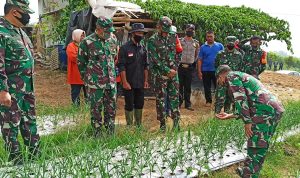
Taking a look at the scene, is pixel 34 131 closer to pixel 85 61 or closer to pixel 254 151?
pixel 85 61

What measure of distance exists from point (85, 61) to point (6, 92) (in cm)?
150

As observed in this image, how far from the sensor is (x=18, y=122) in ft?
11.1

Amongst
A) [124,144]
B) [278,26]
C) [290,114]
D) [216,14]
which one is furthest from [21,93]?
[278,26]

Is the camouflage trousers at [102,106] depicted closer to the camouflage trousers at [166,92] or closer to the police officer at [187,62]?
the camouflage trousers at [166,92]

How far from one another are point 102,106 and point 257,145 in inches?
81.1

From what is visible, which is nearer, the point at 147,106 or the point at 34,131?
the point at 34,131

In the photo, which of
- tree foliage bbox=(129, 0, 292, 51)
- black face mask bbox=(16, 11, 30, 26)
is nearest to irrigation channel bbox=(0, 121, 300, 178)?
black face mask bbox=(16, 11, 30, 26)

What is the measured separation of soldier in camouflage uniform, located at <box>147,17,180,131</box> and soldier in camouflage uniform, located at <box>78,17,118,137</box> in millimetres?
788

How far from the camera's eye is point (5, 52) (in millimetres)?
3270

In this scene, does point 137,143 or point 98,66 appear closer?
point 137,143

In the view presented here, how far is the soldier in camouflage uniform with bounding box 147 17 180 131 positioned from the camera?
5.11 meters

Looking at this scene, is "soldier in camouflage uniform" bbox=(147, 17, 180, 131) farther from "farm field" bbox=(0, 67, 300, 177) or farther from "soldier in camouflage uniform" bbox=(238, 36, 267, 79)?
"soldier in camouflage uniform" bbox=(238, 36, 267, 79)

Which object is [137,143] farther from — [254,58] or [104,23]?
[254,58]

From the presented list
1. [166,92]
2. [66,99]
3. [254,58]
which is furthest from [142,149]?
[66,99]
